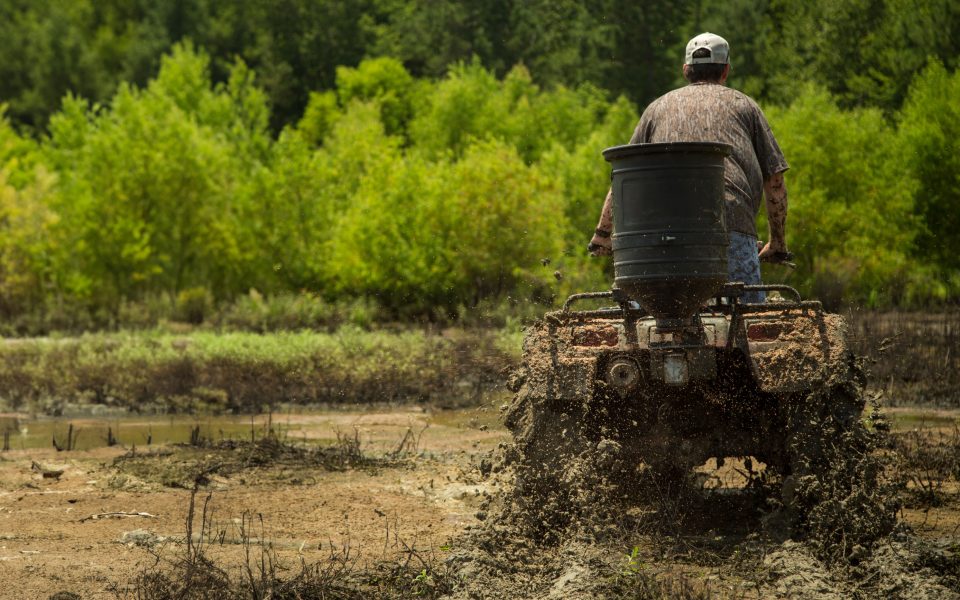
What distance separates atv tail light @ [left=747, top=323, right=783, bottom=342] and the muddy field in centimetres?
97

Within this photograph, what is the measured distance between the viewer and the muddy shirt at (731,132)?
6.59 metres

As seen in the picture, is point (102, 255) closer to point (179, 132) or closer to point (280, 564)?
point (179, 132)

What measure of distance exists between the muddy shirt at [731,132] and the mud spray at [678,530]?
1.02 meters

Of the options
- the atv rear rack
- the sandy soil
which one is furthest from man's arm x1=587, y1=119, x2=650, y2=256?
the sandy soil

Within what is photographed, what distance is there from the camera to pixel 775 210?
684cm

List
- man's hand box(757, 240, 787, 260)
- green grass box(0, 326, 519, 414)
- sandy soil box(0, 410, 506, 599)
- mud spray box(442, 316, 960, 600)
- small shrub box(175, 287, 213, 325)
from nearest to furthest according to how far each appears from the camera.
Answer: mud spray box(442, 316, 960, 600)
sandy soil box(0, 410, 506, 599)
man's hand box(757, 240, 787, 260)
green grass box(0, 326, 519, 414)
small shrub box(175, 287, 213, 325)

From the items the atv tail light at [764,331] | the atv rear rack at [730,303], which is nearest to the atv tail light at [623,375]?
the atv rear rack at [730,303]

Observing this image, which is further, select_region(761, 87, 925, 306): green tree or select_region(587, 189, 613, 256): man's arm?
select_region(761, 87, 925, 306): green tree

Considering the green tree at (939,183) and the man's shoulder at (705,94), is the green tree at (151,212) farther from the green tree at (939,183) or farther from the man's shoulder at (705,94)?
the man's shoulder at (705,94)

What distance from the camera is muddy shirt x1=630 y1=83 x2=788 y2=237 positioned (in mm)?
6586

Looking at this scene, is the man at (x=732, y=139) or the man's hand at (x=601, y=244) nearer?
the man at (x=732, y=139)

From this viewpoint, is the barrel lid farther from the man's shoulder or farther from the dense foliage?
the dense foliage

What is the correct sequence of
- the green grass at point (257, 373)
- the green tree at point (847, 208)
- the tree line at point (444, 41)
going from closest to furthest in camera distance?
1. the green grass at point (257, 373)
2. the green tree at point (847, 208)
3. the tree line at point (444, 41)

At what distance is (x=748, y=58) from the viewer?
53.7 meters
